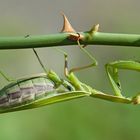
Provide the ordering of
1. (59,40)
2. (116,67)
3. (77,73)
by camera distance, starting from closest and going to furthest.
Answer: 1. (59,40)
2. (116,67)
3. (77,73)

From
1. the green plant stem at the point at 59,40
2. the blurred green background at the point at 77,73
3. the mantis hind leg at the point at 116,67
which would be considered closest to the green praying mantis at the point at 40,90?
the mantis hind leg at the point at 116,67

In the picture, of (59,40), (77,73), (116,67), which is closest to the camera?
(59,40)

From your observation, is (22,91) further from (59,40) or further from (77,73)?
(77,73)

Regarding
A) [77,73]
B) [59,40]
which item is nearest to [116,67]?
[59,40]

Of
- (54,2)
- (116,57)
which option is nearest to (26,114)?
(116,57)

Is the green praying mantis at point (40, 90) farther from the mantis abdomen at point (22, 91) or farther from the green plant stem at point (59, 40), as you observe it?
the green plant stem at point (59, 40)

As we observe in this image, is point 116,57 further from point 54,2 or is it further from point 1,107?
point 1,107
